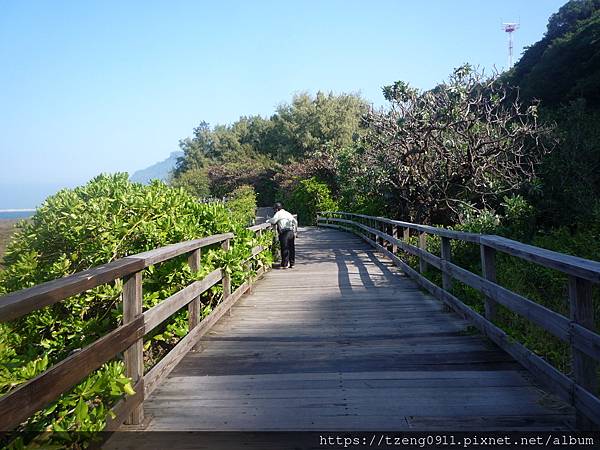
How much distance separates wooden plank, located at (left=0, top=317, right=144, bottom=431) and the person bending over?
7484 mm

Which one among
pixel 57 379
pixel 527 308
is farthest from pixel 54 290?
pixel 527 308

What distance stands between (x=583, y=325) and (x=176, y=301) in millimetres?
2841

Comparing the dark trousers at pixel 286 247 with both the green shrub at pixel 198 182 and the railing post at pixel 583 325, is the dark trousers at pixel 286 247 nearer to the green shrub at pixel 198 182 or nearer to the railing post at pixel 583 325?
the railing post at pixel 583 325

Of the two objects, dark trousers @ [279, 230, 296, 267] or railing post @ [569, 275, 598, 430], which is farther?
dark trousers @ [279, 230, 296, 267]

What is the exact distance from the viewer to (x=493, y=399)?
320cm

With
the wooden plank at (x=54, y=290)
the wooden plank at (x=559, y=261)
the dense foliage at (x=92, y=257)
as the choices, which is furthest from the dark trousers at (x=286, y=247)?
the wooden plank at (x=54, y=290)

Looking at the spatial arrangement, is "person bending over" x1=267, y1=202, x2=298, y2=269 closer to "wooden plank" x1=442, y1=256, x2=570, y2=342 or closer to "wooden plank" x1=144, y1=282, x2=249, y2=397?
"wooden plank" x1=144, y1=282, x2=249, y2=397

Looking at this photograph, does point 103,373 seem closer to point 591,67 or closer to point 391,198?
point 391,198

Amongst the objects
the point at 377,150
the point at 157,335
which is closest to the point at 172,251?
the point at 157,335

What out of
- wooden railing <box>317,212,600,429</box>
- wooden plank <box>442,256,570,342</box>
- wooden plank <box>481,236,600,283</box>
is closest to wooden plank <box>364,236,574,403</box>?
wooden railing <box>317,212,600,429</box>

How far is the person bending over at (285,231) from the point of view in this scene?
10430mm

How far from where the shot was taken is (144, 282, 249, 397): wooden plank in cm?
342

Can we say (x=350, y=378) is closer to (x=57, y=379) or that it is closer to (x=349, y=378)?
(x=349, y=378)

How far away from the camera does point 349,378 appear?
3676 mm
